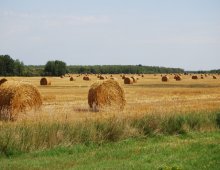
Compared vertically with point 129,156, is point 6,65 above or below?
above

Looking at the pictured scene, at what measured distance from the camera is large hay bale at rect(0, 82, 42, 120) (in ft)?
62.0

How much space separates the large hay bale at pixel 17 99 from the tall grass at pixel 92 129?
575 centimetres

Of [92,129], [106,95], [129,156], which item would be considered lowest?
[129,156]

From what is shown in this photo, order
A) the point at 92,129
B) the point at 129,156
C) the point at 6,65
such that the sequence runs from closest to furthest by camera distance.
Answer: the point at 129,156, the point at 92,129, the point at 6,65

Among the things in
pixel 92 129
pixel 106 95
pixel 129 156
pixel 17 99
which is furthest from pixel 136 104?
pixel 129 156

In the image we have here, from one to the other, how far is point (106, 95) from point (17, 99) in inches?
221

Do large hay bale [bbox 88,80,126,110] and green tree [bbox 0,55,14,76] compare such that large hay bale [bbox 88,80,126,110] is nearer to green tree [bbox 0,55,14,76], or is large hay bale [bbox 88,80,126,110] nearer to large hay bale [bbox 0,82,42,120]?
large hay bale [bbox 0,82,42,120]

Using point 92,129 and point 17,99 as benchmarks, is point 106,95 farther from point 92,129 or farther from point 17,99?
point 92,129

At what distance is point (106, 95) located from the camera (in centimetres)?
2345

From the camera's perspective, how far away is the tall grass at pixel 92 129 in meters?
11.5

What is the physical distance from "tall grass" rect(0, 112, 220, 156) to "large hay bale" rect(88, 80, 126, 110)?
297 inches

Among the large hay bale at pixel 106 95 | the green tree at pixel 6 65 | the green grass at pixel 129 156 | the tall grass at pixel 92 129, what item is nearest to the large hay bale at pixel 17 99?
the large hay bale at pixel 106 95

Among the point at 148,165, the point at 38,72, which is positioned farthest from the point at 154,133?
the point at 38,72

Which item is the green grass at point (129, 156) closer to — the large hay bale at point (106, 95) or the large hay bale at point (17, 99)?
the large hay bale at point (17, 99)
